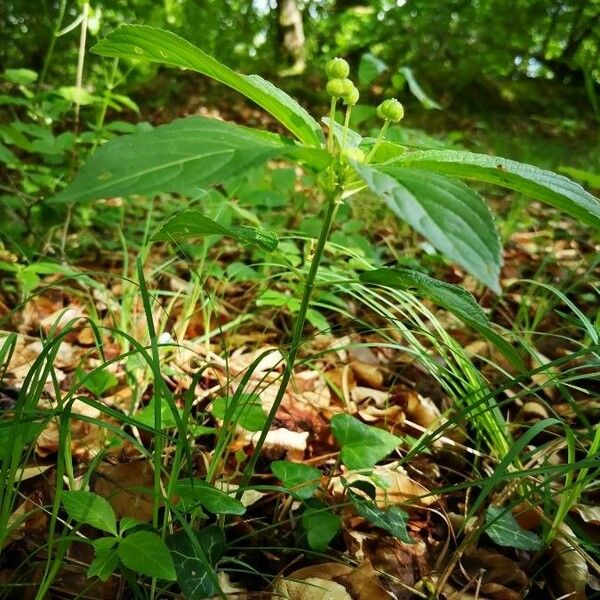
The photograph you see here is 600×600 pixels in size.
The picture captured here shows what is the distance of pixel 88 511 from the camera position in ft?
2.06

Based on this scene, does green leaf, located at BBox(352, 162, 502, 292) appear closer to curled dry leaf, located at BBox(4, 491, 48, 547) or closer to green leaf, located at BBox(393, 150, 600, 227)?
green leaf, located at BBox(393, 150, 600, 227)

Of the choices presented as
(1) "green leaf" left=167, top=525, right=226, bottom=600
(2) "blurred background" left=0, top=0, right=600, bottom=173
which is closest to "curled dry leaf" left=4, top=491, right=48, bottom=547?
(1) "green leaf" left=167, top=525, right=226, bottom=600

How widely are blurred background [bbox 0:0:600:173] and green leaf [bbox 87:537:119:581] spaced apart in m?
3.15

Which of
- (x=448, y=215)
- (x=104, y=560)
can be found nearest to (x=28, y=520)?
(x=104, y=560)

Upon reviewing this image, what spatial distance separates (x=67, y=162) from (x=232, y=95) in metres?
3.02

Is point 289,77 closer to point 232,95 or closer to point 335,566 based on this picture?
point 232,95

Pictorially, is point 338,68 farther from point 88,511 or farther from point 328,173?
point 88,511

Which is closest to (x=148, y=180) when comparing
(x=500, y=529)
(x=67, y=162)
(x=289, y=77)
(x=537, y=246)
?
(x=500, y=529)

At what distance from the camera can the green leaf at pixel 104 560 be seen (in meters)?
0.58

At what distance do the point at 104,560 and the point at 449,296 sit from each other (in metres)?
0.51

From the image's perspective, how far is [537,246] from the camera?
2.16 metres

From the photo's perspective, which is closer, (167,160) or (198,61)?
(167,160)

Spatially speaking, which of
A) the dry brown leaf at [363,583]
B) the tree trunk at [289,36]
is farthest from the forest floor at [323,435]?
the tree trunk at [289,36]

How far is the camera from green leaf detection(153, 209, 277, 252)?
2.11ft
